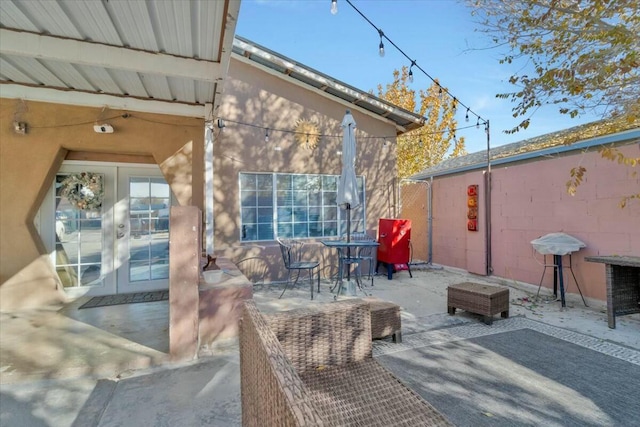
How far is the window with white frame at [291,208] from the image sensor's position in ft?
21.5

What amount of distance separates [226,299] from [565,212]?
5.76m

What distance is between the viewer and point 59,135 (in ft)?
15.2

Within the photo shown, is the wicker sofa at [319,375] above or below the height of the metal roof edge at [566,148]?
below

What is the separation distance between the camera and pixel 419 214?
375 inches

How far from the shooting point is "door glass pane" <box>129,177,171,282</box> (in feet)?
17.9

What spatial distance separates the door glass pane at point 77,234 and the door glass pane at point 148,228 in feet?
1.60

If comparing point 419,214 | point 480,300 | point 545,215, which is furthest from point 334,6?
point 419,214

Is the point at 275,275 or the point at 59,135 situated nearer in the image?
the point at 59,135

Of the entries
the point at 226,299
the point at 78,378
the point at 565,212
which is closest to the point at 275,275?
the point at 226,299

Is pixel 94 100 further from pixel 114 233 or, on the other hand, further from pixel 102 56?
pixel 114 233

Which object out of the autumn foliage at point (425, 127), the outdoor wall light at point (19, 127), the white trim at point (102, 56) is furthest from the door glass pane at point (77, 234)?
the autumn foliage at point (425, 127)

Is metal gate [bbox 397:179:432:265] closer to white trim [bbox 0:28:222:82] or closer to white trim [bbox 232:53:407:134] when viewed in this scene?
white trim [bbox 232:53:407:134]

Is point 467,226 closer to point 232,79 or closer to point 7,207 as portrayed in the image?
point 232,79

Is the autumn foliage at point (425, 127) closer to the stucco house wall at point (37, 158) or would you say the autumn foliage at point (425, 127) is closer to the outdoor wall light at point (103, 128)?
the stucco house wall at point (37, 158)
